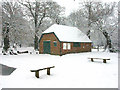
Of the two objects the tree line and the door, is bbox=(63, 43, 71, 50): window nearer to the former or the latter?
the door

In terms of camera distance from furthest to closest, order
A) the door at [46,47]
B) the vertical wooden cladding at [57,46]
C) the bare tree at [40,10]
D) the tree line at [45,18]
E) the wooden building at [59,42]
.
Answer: the bare tree at [40,10], the door at [46,47], the tree line at [45,18], the wooden building at [59,42], the vertical wooden cladding at [57,46]

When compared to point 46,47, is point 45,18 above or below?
Result: above

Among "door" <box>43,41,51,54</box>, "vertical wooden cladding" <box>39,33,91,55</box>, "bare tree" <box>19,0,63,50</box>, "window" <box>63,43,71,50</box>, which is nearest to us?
"vertical wooden cladding" <box>39,33,91,55</box>

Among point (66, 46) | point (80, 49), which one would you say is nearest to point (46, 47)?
point (66, 46)

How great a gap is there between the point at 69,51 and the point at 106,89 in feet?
53.0

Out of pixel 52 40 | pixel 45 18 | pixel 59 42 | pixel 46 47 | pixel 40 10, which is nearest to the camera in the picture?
pixel 59 42

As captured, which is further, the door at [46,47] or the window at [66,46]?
the door at [46,47]

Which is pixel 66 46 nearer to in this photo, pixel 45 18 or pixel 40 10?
pixel 40 10

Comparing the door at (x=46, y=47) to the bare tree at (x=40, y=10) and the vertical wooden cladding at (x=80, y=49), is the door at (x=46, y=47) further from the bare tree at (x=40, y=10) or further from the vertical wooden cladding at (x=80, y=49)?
the bare tree at (x=40, y=10)

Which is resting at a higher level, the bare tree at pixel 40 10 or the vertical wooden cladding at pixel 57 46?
the bare tree at pixel 40 10

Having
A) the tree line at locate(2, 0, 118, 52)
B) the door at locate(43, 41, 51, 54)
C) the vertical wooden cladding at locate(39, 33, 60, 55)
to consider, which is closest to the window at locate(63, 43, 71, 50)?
the vertical wooden cladding at locate(39, 33, 60, 55)

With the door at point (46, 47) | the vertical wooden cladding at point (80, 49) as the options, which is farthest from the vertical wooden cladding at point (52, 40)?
the vertical wooden cladding at point (80, 49)

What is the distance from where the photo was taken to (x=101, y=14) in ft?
81.7

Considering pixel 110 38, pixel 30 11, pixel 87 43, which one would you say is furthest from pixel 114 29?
pixel 30 11
